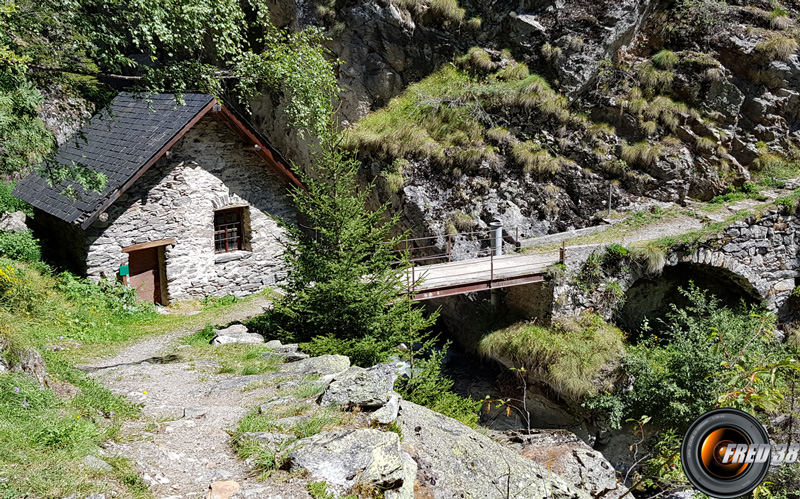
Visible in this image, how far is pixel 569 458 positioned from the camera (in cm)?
700

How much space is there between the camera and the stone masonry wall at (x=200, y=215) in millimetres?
12492

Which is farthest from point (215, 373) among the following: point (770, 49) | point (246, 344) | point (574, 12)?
point (770, 49)

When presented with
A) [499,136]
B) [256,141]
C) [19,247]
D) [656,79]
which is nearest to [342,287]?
[256,141]

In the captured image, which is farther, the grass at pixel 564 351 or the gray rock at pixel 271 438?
the grass at pixel 564 351

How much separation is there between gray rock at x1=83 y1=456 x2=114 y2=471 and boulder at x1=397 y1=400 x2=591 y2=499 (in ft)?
7.91

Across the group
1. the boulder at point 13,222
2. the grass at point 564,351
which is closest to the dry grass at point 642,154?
the grass at point 564,351

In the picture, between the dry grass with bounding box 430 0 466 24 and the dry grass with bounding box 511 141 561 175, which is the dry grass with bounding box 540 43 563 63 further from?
the dry grass with bounding box 511 141 561 175

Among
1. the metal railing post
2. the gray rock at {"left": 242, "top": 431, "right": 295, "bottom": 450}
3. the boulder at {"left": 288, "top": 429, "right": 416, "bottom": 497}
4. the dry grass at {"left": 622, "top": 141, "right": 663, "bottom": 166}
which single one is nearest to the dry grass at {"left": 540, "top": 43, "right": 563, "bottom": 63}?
the dry grass at {"left": 622, "top": 141, "right": 663, "bottom": 166}

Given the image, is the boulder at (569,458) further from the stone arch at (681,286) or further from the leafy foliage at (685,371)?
the stone arch at (681,286)

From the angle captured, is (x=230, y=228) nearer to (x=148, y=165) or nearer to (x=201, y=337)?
(x=148, y=165)

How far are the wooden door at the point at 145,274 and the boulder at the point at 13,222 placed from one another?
3.31 metres

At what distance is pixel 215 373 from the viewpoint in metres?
7.44

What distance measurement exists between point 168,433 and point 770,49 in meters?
18.4

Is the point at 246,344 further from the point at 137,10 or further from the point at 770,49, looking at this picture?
the point at 770,49
